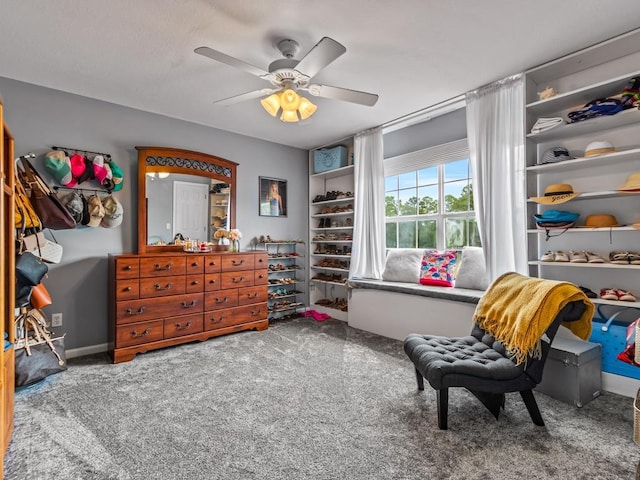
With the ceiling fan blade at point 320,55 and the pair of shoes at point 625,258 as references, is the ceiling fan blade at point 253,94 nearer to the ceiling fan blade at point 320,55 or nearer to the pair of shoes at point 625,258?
the ceiling fan blade at point 320,55

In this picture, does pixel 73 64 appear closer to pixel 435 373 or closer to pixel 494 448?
pixel 435 373

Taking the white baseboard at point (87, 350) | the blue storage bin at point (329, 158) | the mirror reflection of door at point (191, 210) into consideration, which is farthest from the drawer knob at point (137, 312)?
the blue storage bin at point (329, 158)

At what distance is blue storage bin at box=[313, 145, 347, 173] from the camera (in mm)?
4620

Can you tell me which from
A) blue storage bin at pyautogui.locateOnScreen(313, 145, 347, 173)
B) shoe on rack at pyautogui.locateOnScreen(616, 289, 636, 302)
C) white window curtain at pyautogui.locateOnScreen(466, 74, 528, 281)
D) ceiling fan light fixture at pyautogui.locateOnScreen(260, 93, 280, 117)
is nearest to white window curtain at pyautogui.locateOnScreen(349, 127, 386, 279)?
blue storage bin at pyautogui.locateOnScreen(313, 145, 347, 173)

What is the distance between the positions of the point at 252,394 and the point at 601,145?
3074 millimetres

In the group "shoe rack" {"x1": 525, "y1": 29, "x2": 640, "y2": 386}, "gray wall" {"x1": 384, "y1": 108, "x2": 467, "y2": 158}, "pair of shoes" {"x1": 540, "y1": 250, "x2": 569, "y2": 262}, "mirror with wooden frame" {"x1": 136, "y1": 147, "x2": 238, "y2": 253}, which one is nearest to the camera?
"shoe rack" {"x1": 525, "y1": 29, "x2": 640, "y2": 386}

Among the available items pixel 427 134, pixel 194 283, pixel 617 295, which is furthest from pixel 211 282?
pixel 617 295

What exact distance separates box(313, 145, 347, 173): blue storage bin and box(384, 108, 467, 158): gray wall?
60cm

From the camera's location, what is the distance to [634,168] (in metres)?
2.41

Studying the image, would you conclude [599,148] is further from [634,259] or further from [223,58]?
[223,58]

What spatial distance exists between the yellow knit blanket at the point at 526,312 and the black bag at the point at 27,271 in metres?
2.98

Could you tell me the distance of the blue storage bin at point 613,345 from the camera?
2254 mm

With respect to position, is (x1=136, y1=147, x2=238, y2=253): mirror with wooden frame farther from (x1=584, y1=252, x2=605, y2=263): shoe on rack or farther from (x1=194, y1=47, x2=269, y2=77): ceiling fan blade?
(x1=584, y1=252, x2=605, y2=263): shoe on rack

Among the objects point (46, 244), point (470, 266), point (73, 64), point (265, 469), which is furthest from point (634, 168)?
point (46, 244)
